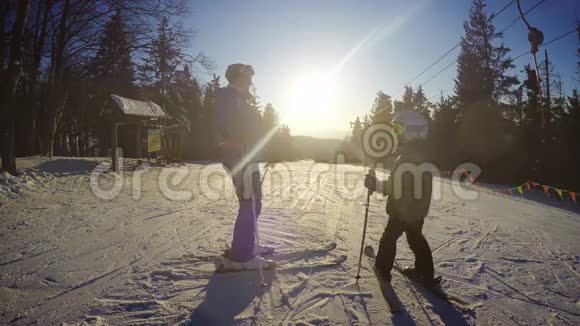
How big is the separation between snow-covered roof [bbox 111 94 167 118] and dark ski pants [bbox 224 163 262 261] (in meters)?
13.2

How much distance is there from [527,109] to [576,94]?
3.18m

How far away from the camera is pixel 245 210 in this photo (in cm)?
342

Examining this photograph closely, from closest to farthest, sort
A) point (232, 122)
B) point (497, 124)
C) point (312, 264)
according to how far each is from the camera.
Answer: point (232, 122)
point (312, 264)
point (497, 124)

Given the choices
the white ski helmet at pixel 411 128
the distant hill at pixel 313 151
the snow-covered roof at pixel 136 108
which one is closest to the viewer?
the white ski helmet at pixel 411 128

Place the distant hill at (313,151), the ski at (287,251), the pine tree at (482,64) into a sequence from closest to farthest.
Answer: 1. the ski at (287,251)
2. the pine tree at (482,64)
3. the distant hill at (313,151)

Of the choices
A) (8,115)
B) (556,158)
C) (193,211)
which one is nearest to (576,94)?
(556,158)

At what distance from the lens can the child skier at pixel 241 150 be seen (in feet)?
10.9

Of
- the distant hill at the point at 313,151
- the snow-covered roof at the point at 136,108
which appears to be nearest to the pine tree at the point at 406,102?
the distant hill at the point at 313,151

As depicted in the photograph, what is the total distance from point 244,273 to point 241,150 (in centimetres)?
159

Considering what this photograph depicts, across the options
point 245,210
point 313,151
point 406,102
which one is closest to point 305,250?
point 245,210

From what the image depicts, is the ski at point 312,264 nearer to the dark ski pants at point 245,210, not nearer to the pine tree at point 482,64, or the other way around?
the dark ski pants at point 245,210

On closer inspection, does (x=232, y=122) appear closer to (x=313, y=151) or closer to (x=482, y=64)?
(x=482, y=64)

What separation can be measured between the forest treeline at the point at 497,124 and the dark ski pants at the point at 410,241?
18.3m

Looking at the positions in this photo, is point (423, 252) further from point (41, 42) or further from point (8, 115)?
point (41, 42)
